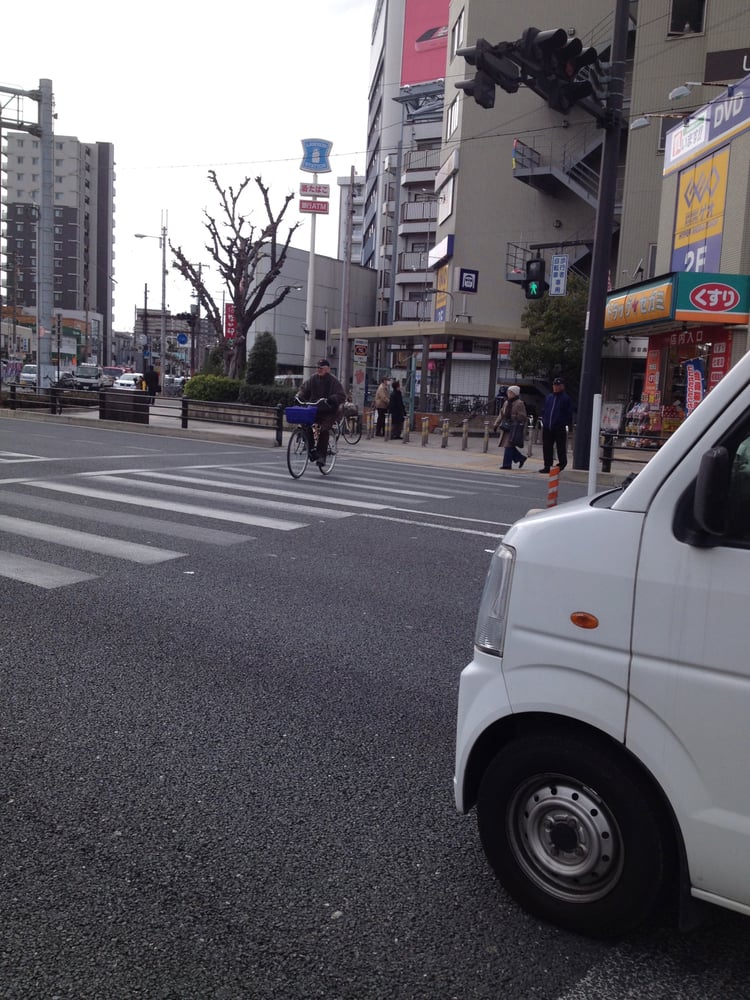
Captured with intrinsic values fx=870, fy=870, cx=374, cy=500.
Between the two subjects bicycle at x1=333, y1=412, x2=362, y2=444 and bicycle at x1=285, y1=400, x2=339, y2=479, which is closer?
Result: bicycle at x1=285, y1=400, x2=339, y2=479

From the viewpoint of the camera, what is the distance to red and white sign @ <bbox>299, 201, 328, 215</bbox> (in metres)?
41.4

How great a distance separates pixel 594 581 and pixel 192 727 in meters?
2.47

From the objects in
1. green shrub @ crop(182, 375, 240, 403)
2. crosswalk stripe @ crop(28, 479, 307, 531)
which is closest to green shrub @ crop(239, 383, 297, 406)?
green shrub @ crop(182, 375, 240, 403)

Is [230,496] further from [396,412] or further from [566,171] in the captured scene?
[566,171]

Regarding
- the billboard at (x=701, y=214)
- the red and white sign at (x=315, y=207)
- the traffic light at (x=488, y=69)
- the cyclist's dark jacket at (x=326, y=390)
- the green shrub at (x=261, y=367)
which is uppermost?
the red and white sign at (x=315, y=207)

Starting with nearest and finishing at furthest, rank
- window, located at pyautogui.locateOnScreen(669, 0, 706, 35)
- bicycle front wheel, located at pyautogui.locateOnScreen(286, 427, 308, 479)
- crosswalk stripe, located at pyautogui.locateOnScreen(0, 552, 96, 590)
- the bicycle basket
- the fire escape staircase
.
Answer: crosswalk stripe, located at pyautogui.locateOnScreen(0, 552, 96, 590), the bicycle basket, bicycle front wheel, located at pyautogui.locateOnScreen(286, 427, 308, 479), window, located at pyautogui.locateOnScreen(669, 0, 706, 35), the fire escape staircase

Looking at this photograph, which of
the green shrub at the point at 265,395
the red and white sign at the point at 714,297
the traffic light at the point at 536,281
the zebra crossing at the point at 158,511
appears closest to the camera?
the zebra crossing at the point at 158,511

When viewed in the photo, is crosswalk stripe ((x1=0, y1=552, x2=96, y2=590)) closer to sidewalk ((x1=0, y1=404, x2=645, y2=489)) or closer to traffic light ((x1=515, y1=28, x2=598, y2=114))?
traffic light ((x1=515, y1=28, x2=598, y2=114))

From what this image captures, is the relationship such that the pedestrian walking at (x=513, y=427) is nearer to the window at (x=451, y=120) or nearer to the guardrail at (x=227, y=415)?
the guardrail at (x=227, y=415)

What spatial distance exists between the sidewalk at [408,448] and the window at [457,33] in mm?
27021

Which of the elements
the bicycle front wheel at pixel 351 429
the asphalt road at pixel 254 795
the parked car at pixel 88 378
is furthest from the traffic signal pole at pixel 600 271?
the parked car at pixel 88 378

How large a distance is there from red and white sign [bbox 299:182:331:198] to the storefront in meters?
20.0

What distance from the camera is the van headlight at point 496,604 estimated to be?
8.97ft

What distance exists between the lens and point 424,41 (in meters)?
69.2
